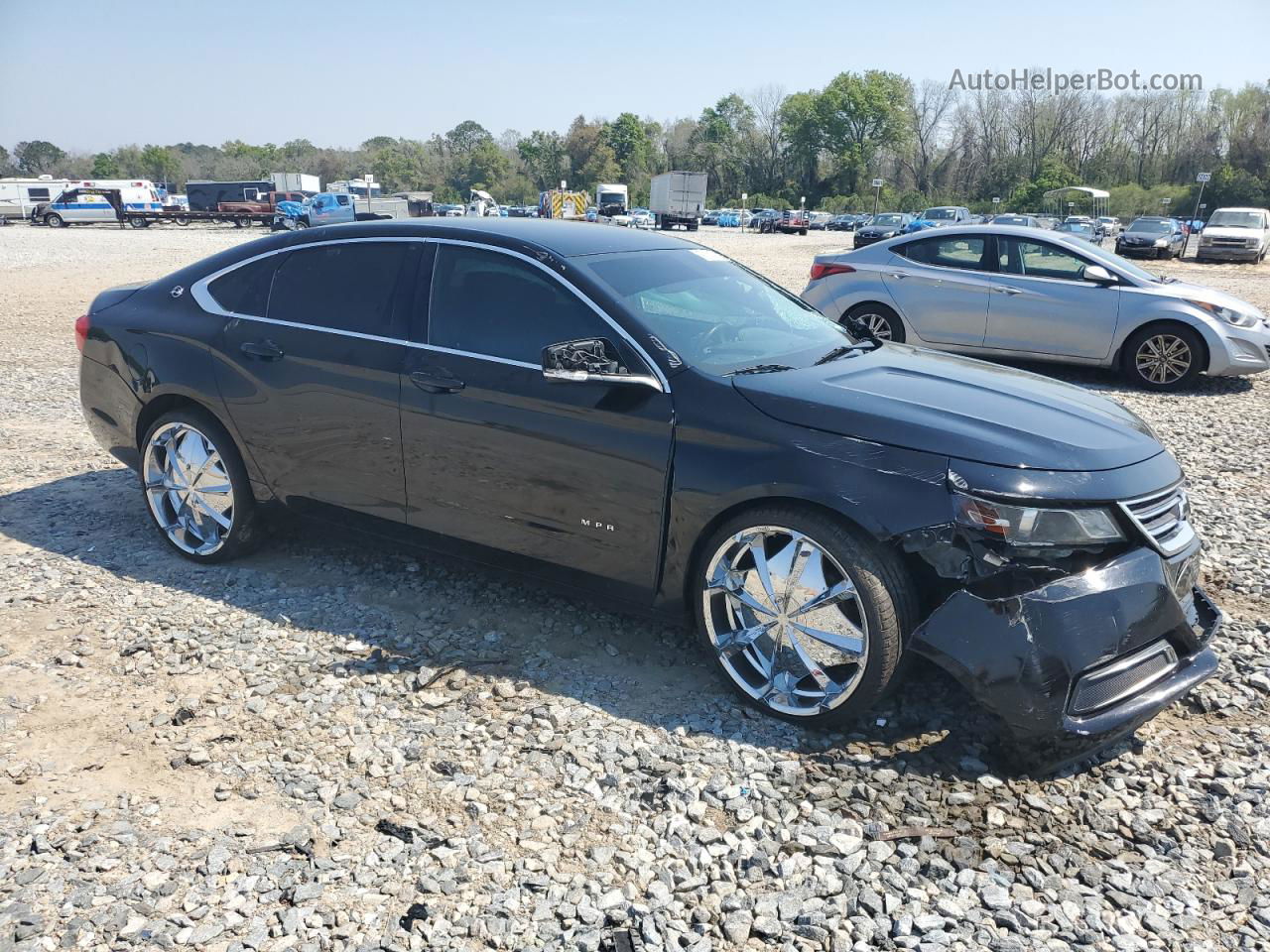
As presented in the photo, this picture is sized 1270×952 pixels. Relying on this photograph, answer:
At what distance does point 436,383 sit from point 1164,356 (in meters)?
8.48

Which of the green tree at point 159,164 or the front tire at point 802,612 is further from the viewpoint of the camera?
the green tree at point 159,164

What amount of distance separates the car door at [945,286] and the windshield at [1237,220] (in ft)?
95.9

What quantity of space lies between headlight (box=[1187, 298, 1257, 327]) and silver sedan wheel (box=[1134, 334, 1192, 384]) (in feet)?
1.25

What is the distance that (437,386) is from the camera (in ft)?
13.0

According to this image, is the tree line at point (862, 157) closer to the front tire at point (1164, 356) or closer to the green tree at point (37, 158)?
the green tree at point (37, 158)

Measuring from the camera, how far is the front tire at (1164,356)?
946 centimetres

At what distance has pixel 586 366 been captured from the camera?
347 cm

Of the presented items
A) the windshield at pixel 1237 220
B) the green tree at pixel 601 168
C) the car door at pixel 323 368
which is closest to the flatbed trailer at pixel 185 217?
the windshield at pixel 1237 220

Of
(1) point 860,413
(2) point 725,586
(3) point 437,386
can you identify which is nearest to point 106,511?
(3) point 437,386

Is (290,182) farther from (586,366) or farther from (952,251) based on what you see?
(586,366)

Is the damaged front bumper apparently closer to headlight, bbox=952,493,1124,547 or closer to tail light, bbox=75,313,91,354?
headlight, bbox=952,493,1124,547

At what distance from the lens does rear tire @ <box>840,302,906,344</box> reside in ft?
33.9

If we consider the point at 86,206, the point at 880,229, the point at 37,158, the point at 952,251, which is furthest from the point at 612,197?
the point at 37,158

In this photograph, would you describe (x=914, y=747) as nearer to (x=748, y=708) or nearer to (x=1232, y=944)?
(x=748, y=708)
